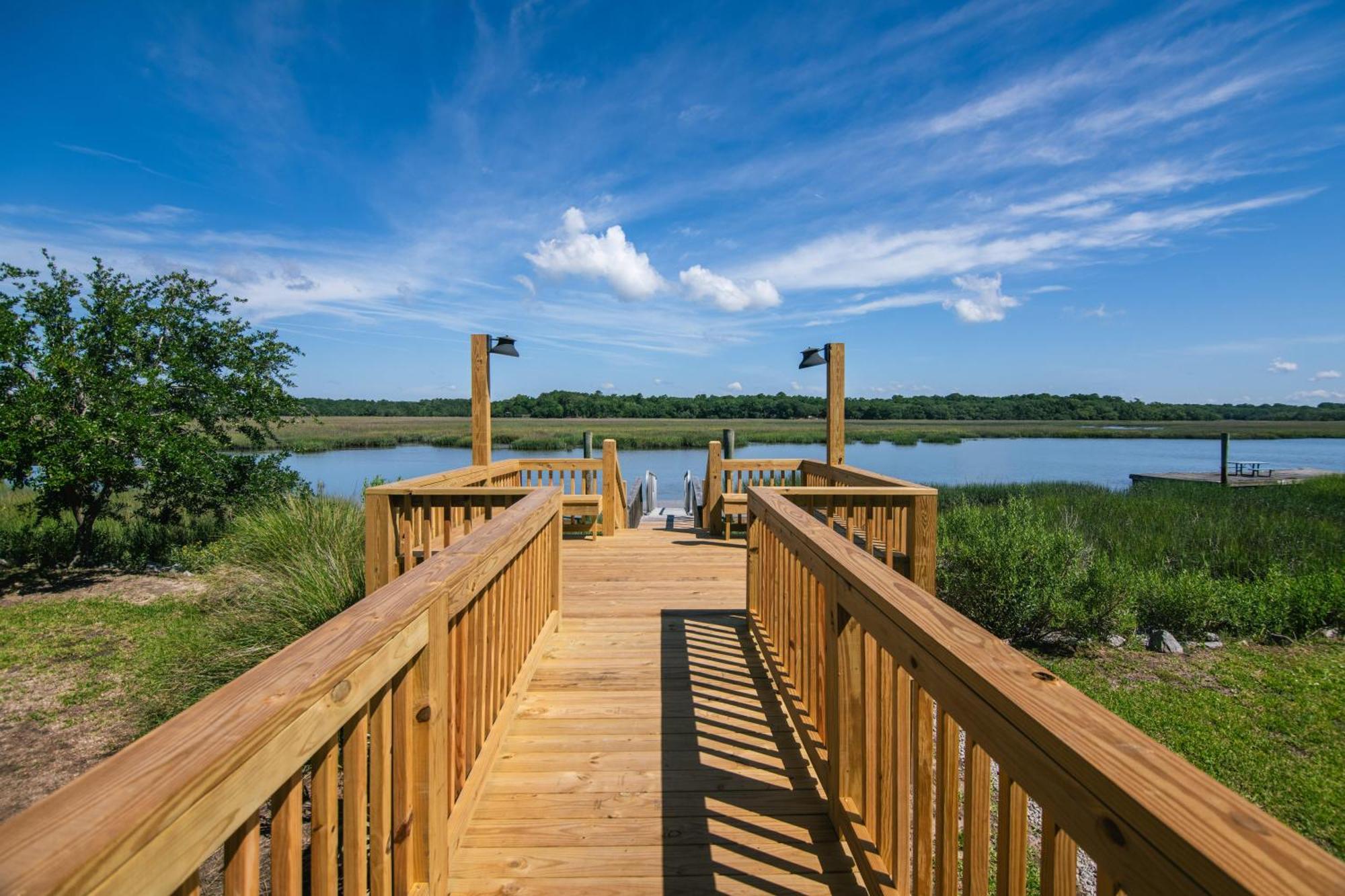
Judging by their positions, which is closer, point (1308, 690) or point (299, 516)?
point (1308, 690)

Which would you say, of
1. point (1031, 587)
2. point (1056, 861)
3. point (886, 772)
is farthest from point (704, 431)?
point (1056, 861)

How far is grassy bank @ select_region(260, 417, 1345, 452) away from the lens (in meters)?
41.2

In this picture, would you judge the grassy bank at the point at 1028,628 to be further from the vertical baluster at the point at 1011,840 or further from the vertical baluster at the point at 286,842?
the vertical baluster at the point at 286,842

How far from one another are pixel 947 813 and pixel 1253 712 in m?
4.49

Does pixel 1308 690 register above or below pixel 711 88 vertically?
below

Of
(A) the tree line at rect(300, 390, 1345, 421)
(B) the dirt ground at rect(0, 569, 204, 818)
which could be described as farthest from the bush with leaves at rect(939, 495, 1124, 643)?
(A) the tree line at rect(300, 390, 1345, 421)

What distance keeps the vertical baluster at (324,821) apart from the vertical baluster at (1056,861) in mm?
1204

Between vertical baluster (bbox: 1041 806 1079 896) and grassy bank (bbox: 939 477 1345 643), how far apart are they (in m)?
5.19

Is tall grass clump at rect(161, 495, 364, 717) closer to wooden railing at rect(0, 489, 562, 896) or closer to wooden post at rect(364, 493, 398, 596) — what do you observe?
wooden post at rect(364, 493, 398, 596)

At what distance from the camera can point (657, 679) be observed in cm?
342

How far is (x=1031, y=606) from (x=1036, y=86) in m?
7.58

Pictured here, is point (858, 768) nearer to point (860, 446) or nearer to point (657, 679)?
point (657, 679)

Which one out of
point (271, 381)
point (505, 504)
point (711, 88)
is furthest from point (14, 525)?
point (711, 88)

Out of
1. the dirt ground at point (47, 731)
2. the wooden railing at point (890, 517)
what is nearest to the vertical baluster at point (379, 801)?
the wooden railing at point (890, 517)
